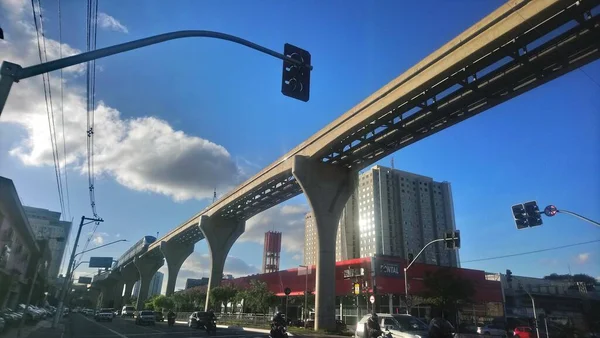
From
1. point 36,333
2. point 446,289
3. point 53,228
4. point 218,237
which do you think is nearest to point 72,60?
point 36,333

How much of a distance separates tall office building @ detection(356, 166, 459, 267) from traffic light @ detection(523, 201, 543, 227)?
10178 centimetres

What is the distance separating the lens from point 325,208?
36.3 m

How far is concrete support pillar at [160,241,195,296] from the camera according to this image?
85.0m

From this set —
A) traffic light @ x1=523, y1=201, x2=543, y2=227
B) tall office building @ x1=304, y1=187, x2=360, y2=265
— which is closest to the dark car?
traffic light @ x1=523, y1=201, x2=543, y2=227

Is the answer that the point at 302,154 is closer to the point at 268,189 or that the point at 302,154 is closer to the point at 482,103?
the point at 268,189

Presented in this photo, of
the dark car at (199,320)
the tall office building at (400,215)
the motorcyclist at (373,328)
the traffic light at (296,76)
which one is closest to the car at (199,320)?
the dark car at (199,320)

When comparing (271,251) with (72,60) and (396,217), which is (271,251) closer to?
(396,217)

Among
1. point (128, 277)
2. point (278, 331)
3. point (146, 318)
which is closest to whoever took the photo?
point (278, 331)

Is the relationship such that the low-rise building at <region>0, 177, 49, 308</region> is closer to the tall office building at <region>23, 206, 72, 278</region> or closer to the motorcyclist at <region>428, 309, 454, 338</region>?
the motorcyclist at <region>428, 309, 454, 338</region>

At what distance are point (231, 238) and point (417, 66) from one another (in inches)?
1885

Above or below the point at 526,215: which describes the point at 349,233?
above

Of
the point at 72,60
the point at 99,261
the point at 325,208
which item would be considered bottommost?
the point at 72,60

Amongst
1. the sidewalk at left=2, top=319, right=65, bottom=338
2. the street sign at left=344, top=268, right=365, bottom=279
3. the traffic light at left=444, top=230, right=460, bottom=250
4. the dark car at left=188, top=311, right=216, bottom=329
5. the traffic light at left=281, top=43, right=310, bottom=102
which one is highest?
the traffic light at left=281, top=43, right=310, bottom=102

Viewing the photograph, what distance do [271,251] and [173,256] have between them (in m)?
68.4
